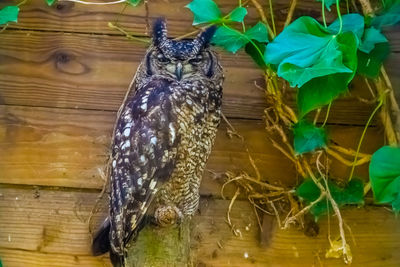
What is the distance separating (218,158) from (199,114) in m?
0.21

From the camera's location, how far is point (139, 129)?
5.41ft

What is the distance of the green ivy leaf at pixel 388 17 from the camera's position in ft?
5.20

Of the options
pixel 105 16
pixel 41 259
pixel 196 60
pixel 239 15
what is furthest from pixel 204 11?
pixel 41 259

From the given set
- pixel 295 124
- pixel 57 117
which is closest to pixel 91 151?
pixel 57 117

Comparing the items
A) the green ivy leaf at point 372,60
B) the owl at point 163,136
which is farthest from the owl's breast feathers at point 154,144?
the green ivy leaf at point 372,60

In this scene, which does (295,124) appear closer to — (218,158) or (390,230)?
(218,158)

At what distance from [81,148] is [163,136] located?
0.34m

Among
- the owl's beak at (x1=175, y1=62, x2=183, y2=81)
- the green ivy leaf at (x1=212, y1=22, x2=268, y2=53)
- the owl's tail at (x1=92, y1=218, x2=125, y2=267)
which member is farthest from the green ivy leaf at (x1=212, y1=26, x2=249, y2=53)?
the owl's tail at (x1=92, y1=218, x2=125, y2=267)

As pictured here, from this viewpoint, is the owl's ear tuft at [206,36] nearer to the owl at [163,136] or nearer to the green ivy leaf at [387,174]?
the owl at [163,136]

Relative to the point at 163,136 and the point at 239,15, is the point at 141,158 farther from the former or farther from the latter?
the point at 239,15

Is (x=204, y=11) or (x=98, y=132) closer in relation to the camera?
(x=204, y=11)

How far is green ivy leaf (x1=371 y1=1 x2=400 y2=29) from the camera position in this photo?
5.20 ft

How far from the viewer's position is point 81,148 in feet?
6.22

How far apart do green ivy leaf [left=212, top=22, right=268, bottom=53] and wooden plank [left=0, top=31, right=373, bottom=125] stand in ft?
0.84
